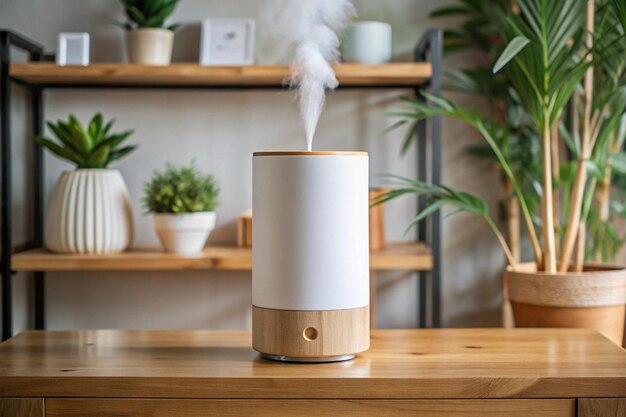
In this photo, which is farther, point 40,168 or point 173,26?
point 40,168

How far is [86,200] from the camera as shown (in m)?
1.97

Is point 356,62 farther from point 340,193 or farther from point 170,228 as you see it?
point 340,193

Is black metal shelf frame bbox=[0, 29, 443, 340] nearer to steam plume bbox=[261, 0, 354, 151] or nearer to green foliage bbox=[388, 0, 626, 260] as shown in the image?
green foliage bbox=[388, 0, 626, 260]

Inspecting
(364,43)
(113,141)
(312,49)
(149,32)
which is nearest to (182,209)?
(113,141)

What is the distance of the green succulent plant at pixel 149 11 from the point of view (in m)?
2.02

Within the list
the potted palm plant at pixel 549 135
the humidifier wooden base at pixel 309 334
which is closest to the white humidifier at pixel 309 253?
the humidifier wooden base at pixel 309 334

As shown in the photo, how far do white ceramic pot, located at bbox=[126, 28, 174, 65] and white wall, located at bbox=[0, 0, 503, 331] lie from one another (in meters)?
0.21

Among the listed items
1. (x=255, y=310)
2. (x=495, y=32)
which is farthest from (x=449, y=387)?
(x=495, y=32)

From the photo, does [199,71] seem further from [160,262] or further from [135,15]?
[160,262]

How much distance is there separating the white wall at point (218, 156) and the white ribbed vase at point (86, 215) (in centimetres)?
24

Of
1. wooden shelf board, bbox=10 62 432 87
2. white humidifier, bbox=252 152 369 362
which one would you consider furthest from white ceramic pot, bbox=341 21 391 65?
white humidifier, bbox=252 152 369 362

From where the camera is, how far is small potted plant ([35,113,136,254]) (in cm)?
197

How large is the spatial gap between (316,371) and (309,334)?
7 cm

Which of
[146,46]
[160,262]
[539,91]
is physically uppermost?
[146,46]
